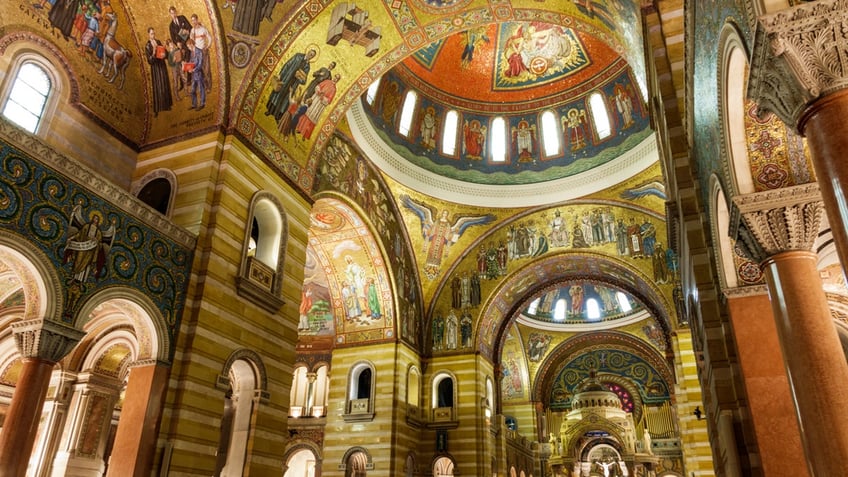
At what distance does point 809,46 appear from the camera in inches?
159

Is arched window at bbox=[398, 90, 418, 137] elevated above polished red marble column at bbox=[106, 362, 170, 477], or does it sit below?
above

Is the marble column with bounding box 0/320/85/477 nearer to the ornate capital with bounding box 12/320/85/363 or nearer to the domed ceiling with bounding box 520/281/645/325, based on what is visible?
the ornate capital with bounding box 12/320/85/363

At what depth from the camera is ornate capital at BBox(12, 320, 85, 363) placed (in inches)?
340

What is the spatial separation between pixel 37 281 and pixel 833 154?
9.65 meters

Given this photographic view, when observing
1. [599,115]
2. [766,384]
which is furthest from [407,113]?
[766,384]

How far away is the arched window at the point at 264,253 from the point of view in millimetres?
12242

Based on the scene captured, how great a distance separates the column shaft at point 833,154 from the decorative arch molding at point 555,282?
1867cm

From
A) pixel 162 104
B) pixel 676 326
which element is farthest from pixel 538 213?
pixel 162 104

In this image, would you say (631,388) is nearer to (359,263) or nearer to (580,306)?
(580,306)

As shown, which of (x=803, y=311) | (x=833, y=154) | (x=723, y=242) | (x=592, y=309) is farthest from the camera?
(x=592, y=309)

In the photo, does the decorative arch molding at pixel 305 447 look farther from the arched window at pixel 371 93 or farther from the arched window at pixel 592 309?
the arched window at pixel 592 309

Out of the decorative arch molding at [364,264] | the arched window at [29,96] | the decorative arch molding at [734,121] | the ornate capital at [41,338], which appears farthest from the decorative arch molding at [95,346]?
the decorative arch molding at [734,121]

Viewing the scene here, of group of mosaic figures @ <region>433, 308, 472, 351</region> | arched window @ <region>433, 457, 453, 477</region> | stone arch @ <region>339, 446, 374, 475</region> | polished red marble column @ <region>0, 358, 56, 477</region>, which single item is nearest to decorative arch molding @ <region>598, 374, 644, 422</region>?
arched window @ <region>433, 457, 453, 477</region>

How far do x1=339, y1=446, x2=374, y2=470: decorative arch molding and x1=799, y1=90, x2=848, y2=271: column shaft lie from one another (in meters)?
17.7
